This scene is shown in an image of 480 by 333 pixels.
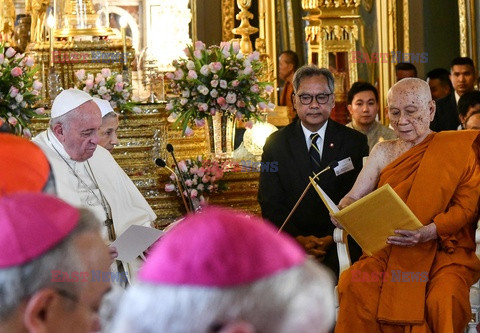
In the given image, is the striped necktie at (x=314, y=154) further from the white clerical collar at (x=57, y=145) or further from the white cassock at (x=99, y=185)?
the white clerical collar at (x=57, y=145)

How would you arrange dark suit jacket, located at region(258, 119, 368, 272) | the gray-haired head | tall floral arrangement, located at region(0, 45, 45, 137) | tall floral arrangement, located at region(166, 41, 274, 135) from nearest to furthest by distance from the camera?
the gray-haired head, dark suit jacket, located at region(258, 119, 368, 272), tall floral arrangement, located at region(0, 45, 45, 137), tall floral arrangement, located at region(166, 41, 274, 135)

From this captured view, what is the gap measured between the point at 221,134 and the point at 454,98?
191 cm

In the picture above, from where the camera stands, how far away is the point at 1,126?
3.00 m

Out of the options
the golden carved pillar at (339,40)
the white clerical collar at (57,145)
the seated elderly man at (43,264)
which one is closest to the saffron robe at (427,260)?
the white clerical collar at (57,145)

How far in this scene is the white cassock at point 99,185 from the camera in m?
4.59

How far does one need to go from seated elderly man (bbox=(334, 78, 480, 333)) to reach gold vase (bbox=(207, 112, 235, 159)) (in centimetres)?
207

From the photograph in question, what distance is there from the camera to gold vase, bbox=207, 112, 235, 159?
22.7 feet

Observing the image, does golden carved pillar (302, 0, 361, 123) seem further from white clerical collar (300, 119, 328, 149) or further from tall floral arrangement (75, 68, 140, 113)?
white clerical collar (300, 119, 328, 149)

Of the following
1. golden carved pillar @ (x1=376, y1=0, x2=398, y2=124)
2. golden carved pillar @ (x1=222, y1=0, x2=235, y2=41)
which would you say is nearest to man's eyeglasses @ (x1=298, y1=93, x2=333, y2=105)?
golden carved pillar @ (x1=376, y1=0, x2=398, y2=124)

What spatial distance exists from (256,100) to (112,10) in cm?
611

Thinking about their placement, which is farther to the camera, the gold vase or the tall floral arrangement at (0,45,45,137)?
the gold vase

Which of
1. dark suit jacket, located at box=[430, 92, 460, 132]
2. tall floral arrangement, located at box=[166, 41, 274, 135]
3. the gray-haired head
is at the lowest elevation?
the gray-haired head

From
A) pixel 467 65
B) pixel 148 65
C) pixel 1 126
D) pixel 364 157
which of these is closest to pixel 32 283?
pixel 1 126

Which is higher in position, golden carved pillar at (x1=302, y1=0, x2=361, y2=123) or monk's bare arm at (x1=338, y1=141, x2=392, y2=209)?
golden carved pillar at (x1=302, y1=0, x2=361, y2=123)
